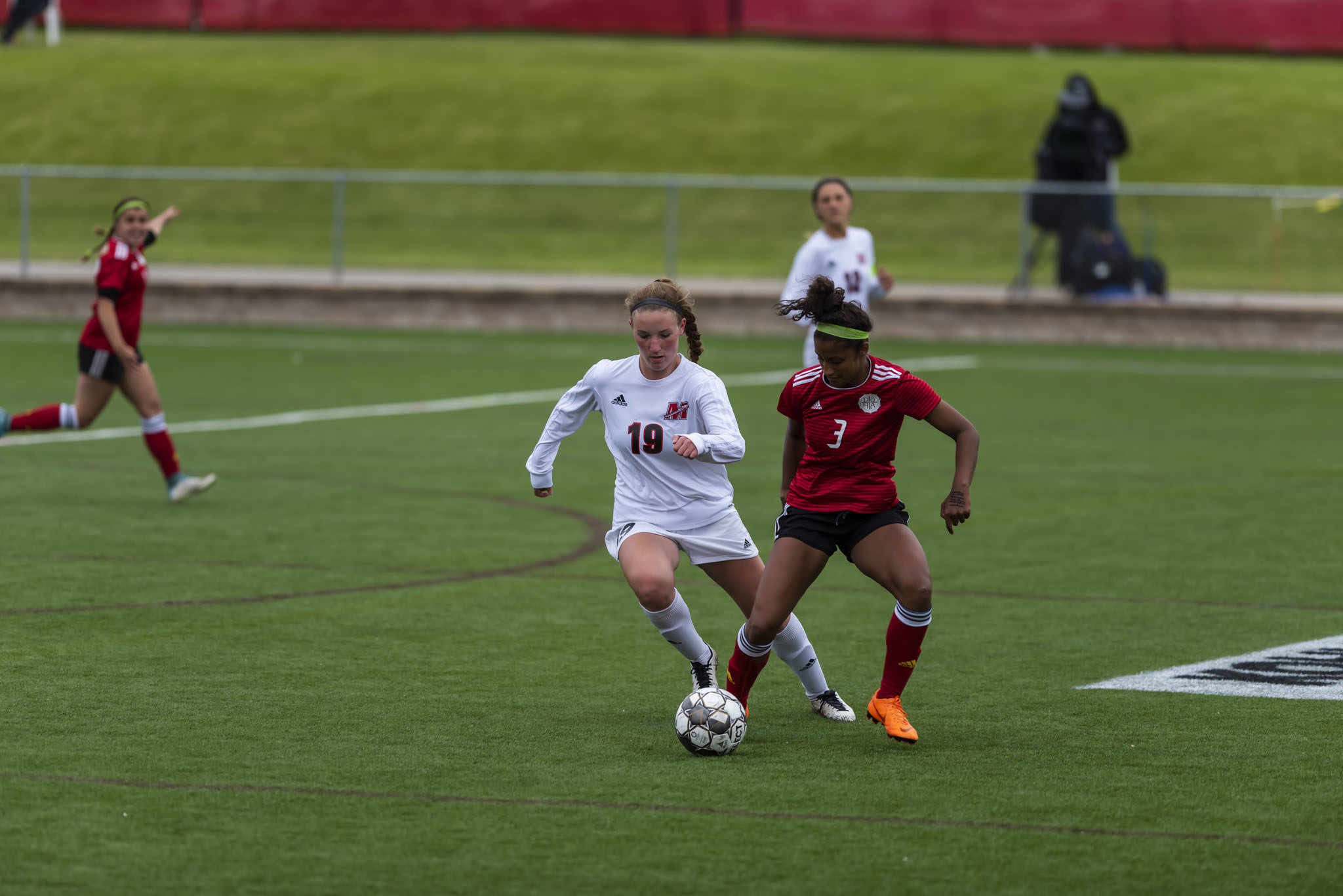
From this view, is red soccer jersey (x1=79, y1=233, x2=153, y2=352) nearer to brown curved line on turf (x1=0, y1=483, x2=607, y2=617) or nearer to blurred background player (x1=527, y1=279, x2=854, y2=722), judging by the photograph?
brown curved line on turf (x1=0, y1=483, x2=607, y2=617)

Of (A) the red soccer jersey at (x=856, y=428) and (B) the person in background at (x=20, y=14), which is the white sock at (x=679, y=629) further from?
(B) the person in background at (x=20, y=14)

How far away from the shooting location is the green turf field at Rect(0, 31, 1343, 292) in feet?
111

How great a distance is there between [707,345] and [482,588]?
620 inches

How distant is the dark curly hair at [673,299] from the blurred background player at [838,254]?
6095 millimetres

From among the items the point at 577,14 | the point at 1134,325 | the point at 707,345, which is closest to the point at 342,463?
the point at 707,345

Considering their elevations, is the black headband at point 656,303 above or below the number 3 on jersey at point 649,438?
above

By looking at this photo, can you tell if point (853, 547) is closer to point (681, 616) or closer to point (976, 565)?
point (681, 616)

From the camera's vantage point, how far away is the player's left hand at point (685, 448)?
22.7ft

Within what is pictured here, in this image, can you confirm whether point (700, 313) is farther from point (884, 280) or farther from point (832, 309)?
point (832, 309)

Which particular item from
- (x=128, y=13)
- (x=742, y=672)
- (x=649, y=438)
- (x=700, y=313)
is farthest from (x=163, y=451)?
(x=128, y=13)

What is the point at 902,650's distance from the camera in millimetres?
7172

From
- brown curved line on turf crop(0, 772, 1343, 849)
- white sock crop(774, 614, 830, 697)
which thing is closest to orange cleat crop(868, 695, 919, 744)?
white sock crop(774, 614, 830, 697)

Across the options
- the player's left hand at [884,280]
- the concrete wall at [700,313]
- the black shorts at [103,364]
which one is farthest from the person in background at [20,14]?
the player's left hand at [884,280]

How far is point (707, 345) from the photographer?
25672 mm
